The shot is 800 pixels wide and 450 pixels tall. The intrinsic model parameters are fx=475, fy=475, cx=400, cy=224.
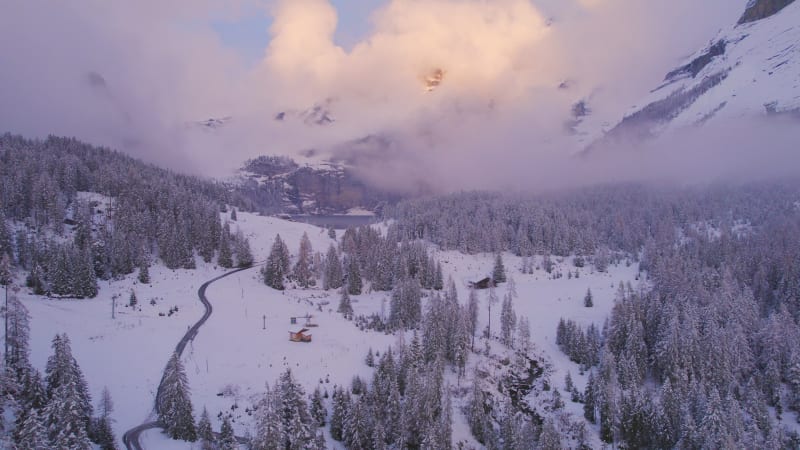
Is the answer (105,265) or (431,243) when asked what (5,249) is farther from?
(431,243)

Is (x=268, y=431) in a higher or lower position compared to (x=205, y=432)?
higher

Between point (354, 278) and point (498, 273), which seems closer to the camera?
point (354, 278)

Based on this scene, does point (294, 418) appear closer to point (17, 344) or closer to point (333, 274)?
point (17, 344)

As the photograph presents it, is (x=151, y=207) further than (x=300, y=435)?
Yes

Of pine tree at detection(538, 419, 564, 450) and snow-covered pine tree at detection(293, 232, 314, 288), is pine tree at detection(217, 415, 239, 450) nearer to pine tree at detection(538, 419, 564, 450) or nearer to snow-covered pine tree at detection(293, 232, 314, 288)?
pine tree at detection(538, 419, 564, 450)

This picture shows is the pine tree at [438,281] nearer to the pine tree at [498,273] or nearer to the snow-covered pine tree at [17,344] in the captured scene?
the pine tree at [498,273]

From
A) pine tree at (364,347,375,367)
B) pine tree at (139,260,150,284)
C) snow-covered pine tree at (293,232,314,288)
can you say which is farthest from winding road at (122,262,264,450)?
pine tree at (364,347,375,367)

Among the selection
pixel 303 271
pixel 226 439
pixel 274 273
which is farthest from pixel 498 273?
pixel 226 439

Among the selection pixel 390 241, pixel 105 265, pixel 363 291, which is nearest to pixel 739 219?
pixel 390 241
